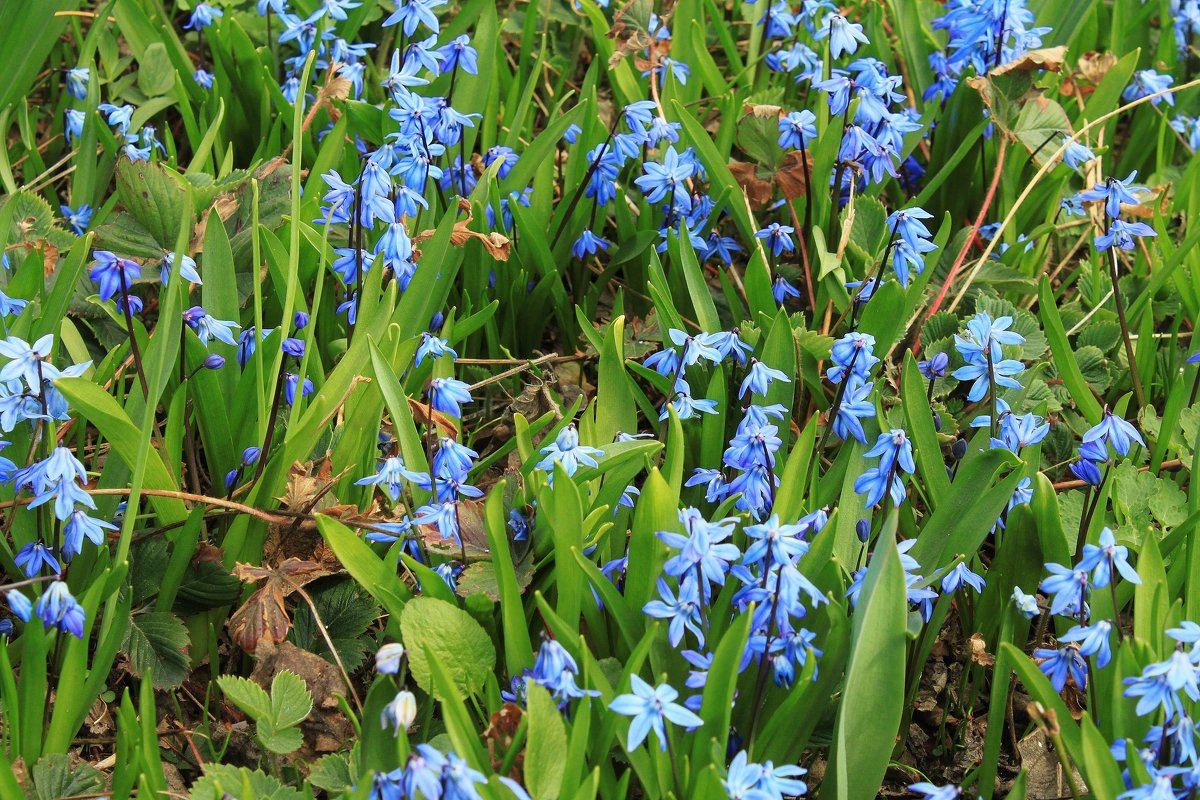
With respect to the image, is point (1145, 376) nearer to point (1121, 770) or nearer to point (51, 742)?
point (1121, 770)

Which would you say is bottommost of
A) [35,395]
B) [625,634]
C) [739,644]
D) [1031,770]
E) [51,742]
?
[1031,770]

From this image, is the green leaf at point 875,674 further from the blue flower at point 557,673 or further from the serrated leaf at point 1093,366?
the serrated leaf at point 1093,366

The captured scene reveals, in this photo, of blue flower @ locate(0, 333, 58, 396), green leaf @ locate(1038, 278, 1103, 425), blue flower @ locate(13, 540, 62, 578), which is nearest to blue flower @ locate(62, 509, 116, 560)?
blue flower @ locate(13, 540, 62, 578)

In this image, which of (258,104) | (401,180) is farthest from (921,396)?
(258,104)

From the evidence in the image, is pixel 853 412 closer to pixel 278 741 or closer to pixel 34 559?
pixel 278 741

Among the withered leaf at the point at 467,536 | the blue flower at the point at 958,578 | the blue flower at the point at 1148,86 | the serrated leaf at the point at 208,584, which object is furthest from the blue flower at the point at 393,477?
the blue flower at the point at 1148,86
